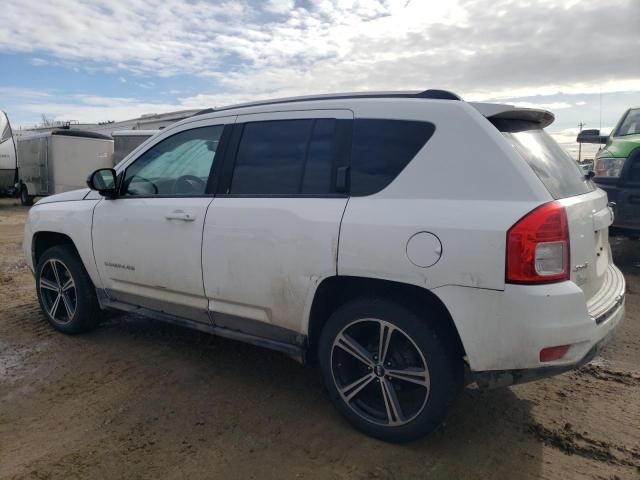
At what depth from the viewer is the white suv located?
2490 millimetres

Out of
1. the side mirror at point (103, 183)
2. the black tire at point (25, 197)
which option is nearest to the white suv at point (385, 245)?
the side mirror at point (103, 183)

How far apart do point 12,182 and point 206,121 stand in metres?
17.9

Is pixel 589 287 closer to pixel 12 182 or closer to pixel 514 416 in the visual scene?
pixel 514 416

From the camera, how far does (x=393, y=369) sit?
2.87 metres

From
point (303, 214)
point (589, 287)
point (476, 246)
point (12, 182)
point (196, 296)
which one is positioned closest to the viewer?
point (476, 246)

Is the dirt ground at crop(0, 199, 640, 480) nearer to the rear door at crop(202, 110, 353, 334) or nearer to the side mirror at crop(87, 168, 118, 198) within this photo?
the rear door at crop(202, 110, 353, 334)

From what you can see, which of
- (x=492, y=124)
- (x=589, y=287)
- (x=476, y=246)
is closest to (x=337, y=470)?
(x=476, y=246)

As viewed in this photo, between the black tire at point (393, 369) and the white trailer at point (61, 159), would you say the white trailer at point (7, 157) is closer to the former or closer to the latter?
the white trailer at point (61, 159)

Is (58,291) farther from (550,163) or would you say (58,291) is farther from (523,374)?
(550,163)

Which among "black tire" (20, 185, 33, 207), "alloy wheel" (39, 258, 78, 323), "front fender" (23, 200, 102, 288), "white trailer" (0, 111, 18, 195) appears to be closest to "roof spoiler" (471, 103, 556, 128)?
"front fender" (23, 200, 102, 288)

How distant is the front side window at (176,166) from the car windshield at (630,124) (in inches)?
259

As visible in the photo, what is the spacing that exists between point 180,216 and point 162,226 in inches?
8.2

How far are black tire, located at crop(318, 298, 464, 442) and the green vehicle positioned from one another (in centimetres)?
503

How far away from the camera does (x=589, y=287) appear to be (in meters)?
2.67
